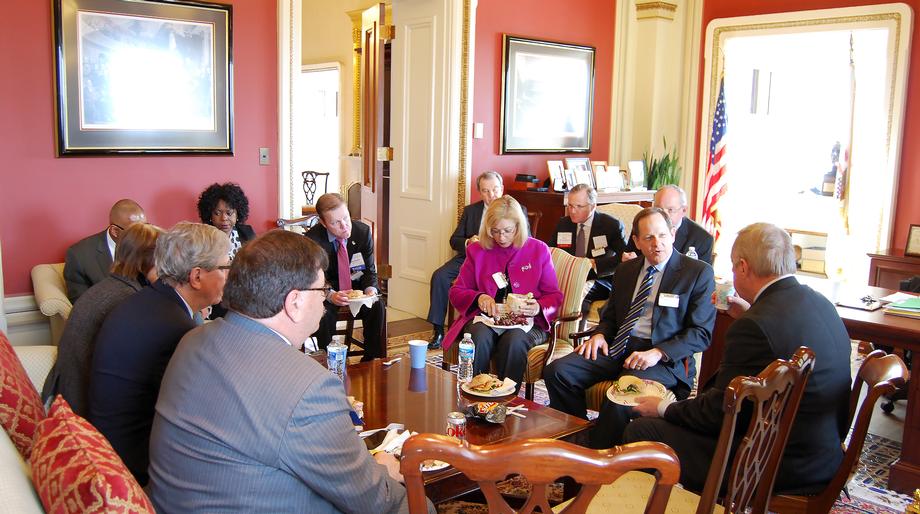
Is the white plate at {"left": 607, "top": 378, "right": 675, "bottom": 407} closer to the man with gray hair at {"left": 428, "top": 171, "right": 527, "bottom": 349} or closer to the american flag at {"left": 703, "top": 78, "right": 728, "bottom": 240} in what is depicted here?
the man with gray hair at {"left": 428, "top": 171, "right": 527, "bottom": 349}

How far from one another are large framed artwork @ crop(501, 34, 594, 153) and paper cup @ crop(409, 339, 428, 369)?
379 centimetres

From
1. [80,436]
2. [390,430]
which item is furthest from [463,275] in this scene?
[80,436]

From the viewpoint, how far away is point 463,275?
4.36m

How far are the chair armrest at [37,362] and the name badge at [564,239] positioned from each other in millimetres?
3398

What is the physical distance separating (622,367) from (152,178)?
3.22 meters

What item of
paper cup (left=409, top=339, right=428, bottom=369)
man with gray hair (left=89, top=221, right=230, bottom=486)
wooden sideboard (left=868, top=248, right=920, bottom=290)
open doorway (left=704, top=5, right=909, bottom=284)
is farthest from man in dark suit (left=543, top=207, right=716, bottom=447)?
open doorway (left=704, top=5, right=909, bottom=284)

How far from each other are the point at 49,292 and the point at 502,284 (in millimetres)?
2470

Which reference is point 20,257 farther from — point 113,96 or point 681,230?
point 681,230

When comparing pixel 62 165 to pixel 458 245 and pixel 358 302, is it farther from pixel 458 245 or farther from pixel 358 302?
pixel 458 245

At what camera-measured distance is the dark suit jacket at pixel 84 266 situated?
14.2 feet

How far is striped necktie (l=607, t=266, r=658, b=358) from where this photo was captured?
11.9 feet

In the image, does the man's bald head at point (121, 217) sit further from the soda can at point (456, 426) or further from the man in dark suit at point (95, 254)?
the soda can at point (456, 426)

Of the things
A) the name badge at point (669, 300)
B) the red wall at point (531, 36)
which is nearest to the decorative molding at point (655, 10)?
the red wall at point (531, 36)

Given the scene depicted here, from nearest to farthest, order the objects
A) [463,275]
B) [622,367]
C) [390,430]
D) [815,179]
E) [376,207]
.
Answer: [390,430]
[622,367]
[463,275]
[376,207]
[815,179]
